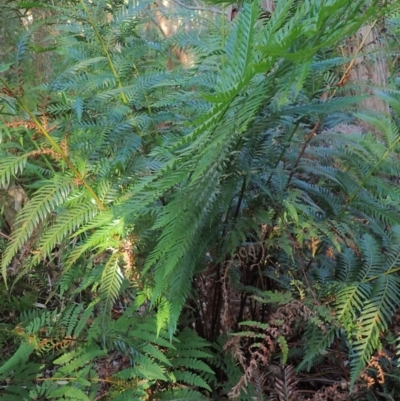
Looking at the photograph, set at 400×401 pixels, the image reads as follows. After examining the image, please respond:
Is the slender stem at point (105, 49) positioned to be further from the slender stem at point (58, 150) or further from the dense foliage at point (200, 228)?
the slender stem at point (58, 150)

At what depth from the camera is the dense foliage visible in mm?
1097

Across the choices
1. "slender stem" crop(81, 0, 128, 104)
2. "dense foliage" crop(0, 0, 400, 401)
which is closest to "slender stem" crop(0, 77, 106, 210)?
"dense foliage" crop(0, 0, 400, 401)

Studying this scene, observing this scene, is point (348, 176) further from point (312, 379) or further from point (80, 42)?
point (80, 42)

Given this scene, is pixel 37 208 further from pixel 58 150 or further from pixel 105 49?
pixel 105 49

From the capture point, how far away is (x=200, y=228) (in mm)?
1112

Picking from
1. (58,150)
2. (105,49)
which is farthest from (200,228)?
(105,49)

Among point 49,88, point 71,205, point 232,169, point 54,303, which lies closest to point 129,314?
point 71,205

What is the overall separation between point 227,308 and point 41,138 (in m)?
0.67

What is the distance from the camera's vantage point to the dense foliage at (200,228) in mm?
1097

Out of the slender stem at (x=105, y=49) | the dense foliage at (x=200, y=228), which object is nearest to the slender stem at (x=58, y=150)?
the dense foliage at (x=200, y=228)

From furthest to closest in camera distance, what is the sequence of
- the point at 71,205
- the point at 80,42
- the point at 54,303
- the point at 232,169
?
the point at 54,303 → the point at 80,42 → the point at 71,205 → the point at 232,169

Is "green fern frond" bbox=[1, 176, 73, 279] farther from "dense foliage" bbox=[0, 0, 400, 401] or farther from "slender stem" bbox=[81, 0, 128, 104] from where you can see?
"slender stem" bbox=[81, 0, 128, 104]

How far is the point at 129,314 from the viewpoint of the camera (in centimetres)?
131

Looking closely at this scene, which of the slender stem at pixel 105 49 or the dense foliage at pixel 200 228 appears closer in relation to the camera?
the dense foliage at pixel 200 228
